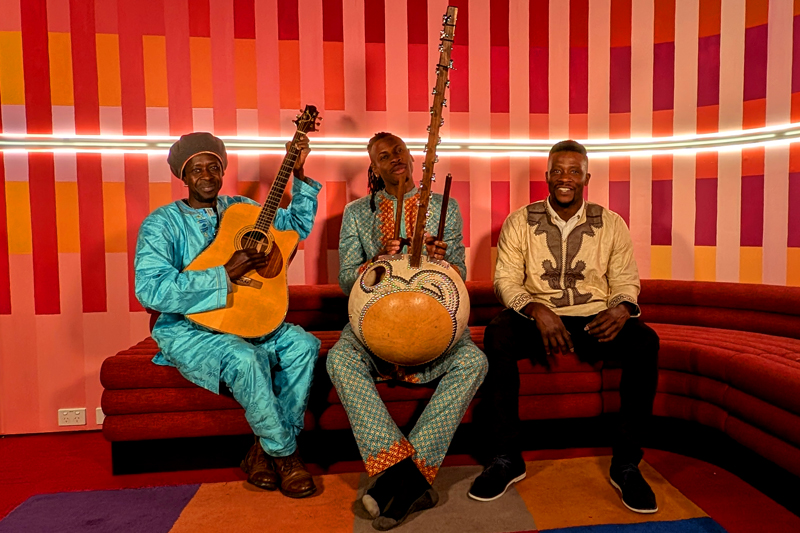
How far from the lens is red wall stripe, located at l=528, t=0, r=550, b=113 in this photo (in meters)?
3.74

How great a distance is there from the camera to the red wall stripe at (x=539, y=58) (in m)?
3.74

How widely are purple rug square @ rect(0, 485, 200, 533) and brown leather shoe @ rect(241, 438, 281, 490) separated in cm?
23

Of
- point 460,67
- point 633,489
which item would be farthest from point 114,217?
point 633,489

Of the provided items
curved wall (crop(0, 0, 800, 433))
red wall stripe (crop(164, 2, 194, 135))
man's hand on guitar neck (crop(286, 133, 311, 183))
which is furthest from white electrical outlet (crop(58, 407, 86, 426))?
man's hand on guitar neck (crop(286, 133, 311, 183))

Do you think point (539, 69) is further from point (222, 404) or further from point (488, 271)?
point (222, 404)

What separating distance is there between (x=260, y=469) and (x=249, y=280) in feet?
2.64

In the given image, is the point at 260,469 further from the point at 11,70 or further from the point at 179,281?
the point at 11,70

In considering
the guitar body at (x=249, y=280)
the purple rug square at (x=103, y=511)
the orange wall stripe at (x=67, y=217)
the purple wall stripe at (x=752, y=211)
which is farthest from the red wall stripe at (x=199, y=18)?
the purple wall stripe at (x=752, y=211)

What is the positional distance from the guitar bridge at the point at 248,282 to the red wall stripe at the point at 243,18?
1.74 meters

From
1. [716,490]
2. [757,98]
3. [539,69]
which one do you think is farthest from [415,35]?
[716,490]

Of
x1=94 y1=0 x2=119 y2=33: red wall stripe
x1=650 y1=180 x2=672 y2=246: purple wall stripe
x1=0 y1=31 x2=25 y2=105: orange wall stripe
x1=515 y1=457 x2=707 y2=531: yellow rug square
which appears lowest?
x1=515 y1=457 x2=707 y2=531: yellow rug square

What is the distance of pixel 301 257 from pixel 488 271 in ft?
3.96

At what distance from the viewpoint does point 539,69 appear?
148 inches

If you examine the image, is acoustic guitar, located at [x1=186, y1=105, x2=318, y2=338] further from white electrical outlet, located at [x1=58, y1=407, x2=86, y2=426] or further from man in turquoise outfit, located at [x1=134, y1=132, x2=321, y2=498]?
white electrical outlet, located at [x1=58, y1=407, x2=86, y2=426]
